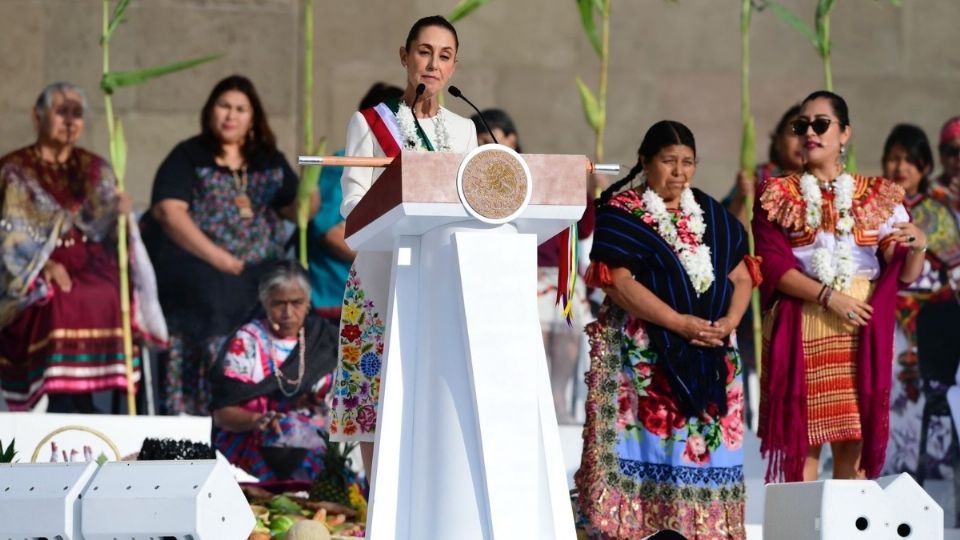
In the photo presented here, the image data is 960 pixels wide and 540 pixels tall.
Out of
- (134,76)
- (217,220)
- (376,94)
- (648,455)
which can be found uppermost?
(134,76)

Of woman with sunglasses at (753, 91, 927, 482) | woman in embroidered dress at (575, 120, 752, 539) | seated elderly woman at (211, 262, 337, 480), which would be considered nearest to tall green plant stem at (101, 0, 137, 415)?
seated elderly woman at (211, 262, 337, 480)

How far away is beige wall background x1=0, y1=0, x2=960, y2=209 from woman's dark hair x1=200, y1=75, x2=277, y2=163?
17 cm

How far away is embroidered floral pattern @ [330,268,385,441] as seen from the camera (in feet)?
16.2

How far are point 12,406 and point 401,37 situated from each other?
2476 mm

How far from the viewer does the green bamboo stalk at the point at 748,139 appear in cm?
773

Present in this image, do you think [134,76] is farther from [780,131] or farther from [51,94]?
[780,131]

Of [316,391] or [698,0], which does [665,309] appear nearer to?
[316,391]

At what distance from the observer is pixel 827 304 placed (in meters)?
5.92

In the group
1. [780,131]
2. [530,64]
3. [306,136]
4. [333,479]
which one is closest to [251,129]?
[306,136]

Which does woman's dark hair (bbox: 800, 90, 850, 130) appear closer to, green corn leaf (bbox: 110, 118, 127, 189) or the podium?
the podium

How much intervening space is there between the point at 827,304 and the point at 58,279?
345 cm

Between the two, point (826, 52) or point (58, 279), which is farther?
point (826, 52)

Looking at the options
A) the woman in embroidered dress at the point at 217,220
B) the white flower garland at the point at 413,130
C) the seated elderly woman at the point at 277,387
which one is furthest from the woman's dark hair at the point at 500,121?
the white flower garland at the point at 413,130

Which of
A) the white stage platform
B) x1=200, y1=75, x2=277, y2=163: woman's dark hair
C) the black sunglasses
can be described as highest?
x1=200, y1=75, x2=277, y2=163: woman's dark hair
